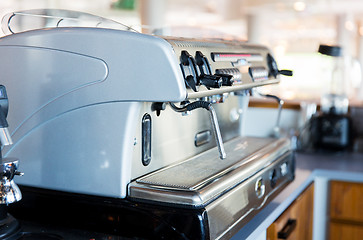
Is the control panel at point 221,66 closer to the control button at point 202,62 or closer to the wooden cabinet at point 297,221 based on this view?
the control button at point 202,62

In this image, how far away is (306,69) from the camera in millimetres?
14039

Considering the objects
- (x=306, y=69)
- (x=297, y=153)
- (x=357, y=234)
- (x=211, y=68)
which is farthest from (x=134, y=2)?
(x=306, y=69)

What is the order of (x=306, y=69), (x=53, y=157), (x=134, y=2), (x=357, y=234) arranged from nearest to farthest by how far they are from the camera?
(x=53, y=157)
(x=357, y=234)
(x=134, y=2)
(x=306, y=69)

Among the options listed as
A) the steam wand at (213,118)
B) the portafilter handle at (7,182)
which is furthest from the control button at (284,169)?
the portafilter handle at (7,182)

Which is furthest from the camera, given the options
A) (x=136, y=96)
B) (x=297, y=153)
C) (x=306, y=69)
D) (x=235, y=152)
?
(x=306, y=69)

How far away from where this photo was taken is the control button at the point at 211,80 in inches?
38.5

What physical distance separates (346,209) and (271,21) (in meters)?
8.18

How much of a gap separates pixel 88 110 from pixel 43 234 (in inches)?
11.3

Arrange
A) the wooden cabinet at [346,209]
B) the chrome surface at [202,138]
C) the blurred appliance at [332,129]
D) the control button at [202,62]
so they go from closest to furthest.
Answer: the control button at [202,62], the chrome surface at [202,138], the wooden cabinet at [346,209], the blurred appliance at [332,129]

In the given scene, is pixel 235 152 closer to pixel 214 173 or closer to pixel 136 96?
pixel 214 173

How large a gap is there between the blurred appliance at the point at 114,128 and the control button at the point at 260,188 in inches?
2.9

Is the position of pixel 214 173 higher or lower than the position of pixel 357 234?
higher

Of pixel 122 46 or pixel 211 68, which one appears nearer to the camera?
pixel 122 46

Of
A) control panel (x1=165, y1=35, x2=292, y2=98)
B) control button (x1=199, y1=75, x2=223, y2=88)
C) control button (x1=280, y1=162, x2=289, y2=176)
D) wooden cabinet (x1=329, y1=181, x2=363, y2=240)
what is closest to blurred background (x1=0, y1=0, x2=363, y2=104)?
control panel (x1=165, y1=35, x2=292, y2=98)
